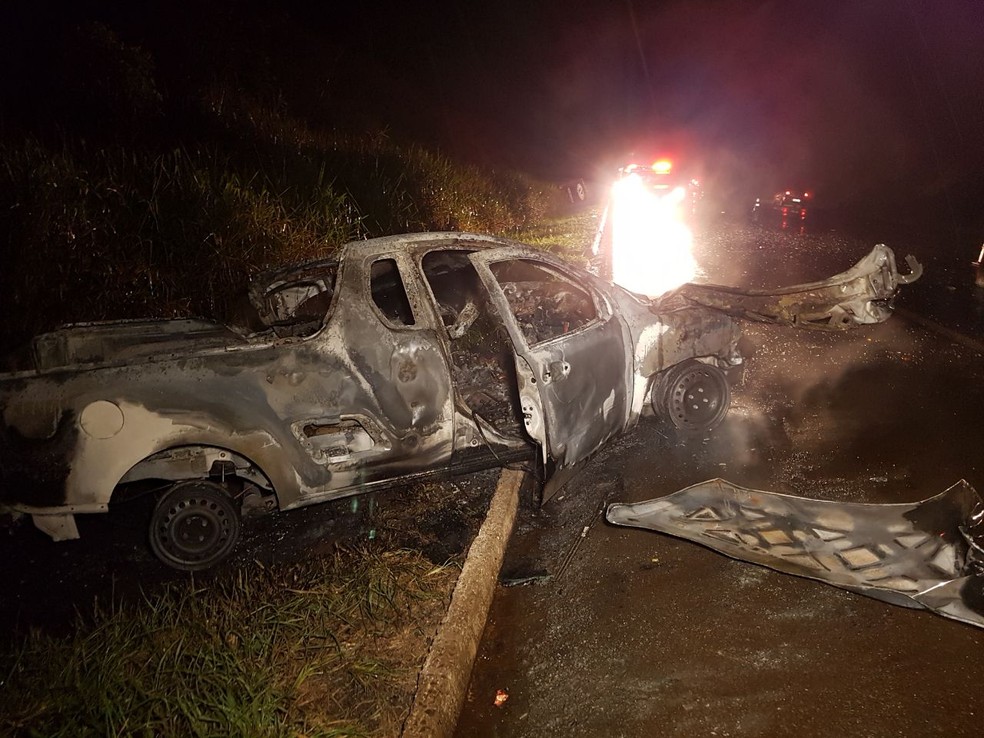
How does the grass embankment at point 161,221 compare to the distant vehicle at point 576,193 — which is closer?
the grass embankment at point 161,221

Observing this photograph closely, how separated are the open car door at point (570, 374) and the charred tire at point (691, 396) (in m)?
0.48

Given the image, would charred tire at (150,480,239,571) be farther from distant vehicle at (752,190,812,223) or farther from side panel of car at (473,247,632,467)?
distant vehicle at (752,190,812,223)

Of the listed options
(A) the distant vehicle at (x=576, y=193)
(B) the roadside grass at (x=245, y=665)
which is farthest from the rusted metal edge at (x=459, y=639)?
(A) the distant vehicle at (x=576, y=193)

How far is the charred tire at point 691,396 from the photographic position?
493 centimetres

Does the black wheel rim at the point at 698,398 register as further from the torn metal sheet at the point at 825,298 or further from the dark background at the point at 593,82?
the dark background at the point at 593,82

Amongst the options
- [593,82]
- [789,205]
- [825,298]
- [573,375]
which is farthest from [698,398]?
[593,82]

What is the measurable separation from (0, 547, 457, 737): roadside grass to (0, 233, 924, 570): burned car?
66cm

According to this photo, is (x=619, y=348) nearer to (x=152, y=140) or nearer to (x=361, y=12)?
(x=152, y=140)

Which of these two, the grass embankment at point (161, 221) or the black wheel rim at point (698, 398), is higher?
the grass embankment at point (161, 221)

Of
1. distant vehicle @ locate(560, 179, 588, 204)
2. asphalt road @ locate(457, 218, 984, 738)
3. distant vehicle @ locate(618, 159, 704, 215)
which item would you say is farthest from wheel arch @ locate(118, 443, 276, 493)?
distant vehicle @ locate(560, 179, 588, 204)

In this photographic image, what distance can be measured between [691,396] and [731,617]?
6.94ft

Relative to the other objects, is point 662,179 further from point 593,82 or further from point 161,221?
point 593,82

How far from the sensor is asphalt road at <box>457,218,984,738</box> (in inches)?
104

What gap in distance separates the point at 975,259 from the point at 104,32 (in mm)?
15077
